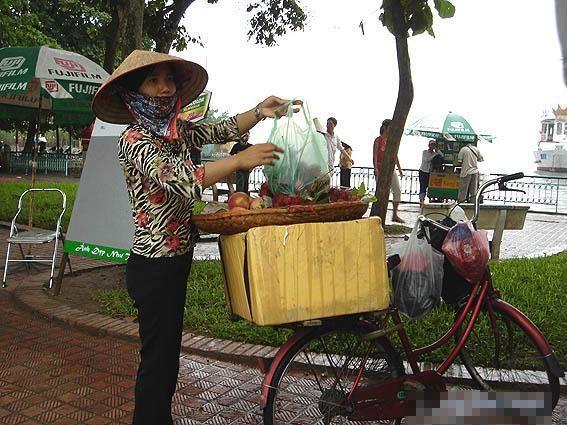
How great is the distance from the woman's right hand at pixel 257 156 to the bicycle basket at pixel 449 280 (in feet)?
3.54

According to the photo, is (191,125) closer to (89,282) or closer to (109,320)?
(109,320)

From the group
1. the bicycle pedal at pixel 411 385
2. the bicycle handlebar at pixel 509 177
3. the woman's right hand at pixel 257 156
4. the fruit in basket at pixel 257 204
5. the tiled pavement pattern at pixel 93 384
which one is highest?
the woman's right hand at pixel 257 156

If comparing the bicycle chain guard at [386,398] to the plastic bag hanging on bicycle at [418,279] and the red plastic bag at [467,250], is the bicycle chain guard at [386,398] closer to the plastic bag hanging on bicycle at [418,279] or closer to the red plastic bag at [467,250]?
the plastic bag hanging on bicycle at [418,279]

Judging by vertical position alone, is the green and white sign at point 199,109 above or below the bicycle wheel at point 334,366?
above

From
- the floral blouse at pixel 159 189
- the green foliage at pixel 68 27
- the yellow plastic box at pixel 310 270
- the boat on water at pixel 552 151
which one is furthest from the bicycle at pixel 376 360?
the boat on water at pixel 552 151

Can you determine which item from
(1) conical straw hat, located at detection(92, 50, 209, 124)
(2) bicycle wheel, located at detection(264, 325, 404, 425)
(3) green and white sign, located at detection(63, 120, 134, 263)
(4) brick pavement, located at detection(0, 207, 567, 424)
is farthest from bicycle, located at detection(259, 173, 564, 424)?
(3) green and white sign, located at detection(63, 120, 134, 263)

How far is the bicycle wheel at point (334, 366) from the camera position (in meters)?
2.94

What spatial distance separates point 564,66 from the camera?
1.59 meters

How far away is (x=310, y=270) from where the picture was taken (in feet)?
8.46

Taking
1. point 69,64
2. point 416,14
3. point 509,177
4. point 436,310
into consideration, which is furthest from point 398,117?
point 69,64

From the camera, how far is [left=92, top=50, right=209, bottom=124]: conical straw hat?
2688 mm

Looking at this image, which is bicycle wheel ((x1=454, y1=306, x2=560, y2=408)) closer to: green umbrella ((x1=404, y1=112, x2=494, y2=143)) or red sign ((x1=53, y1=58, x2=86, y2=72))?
red sign ((x1=53, y1=58, x2=86, y2=72))

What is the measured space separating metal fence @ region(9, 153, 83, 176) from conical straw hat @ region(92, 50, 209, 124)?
1043 inches

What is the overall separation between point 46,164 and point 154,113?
28394 mm
